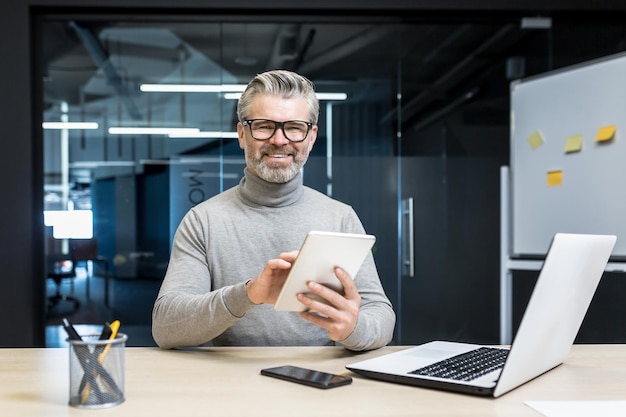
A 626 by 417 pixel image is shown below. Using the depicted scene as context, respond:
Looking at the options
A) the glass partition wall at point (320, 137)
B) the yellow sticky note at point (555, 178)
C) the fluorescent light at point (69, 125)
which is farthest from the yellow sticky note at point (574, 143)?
the fluorescent light at point (69, 125)

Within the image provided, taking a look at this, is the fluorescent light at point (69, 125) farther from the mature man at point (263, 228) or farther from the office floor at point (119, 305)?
the mature man at point (263, 228)

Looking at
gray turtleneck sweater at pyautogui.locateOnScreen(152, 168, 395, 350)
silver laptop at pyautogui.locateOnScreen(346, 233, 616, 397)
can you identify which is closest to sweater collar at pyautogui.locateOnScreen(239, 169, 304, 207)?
gray turtleneck sweater at pyautogui.locateOnScreen(152, 168, 395, 350)

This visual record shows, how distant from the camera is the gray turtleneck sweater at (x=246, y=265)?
145 cm

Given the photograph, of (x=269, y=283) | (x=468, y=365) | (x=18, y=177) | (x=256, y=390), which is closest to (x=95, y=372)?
(x=256, y=390)

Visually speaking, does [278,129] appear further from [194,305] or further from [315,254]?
[315,254]

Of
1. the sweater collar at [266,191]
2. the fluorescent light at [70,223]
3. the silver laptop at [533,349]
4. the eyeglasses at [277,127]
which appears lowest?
the silver laptop at [533,349]

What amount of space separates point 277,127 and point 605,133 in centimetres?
185

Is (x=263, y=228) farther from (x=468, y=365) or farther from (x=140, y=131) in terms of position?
(x=140, y=131)

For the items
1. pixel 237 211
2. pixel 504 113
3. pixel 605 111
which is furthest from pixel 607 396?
pixel 504 113

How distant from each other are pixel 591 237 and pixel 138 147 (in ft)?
9.12

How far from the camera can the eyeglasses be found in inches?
67.1

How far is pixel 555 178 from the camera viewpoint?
3.10 m

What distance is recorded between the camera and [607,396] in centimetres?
106

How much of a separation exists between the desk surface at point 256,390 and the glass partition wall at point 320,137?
83.5 inches
